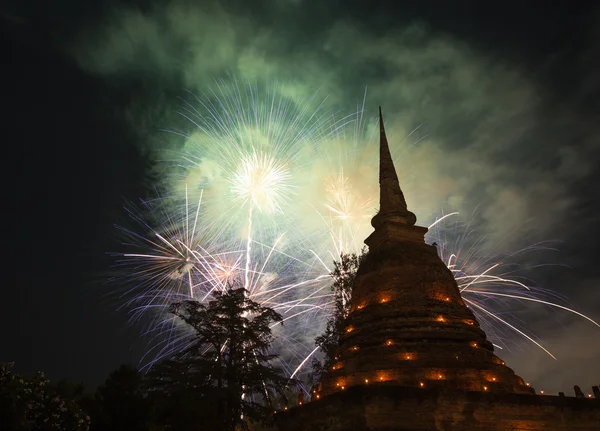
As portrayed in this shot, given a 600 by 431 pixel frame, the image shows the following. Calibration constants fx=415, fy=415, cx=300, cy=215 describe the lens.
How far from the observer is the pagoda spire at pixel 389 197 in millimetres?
25328

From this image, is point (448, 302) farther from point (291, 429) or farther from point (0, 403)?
point (0, 403)

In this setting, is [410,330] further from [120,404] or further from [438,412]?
[120,404]

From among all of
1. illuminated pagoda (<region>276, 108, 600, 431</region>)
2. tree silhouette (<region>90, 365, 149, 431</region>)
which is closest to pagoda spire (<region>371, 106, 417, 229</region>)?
illuminated pagoda (<region>276, 108, 600, 431</region>)

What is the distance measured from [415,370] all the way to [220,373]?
29.4ft

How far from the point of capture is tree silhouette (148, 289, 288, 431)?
1819 cm

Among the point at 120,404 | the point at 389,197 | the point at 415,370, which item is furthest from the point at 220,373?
the point at 389,197

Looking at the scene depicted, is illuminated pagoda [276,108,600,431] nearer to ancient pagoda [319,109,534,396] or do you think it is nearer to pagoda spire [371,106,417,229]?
ancient pagoda [319,109,534,396]

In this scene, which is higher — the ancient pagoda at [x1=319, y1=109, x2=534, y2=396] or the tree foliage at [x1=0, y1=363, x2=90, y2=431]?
the ancient pagoda at [x1=319, y1=109, x2=534, y2=396]

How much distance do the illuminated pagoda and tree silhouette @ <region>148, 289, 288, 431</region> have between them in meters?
2.11

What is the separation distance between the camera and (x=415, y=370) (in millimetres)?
17125

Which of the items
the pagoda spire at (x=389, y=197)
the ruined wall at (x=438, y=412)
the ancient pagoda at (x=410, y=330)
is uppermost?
the pagoda spire at (x=389, y=197)

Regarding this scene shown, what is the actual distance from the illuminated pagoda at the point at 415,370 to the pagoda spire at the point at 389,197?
3.24ft

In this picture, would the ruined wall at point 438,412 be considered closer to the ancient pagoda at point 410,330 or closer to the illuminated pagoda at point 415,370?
the illuminated pagoda at point 415,370

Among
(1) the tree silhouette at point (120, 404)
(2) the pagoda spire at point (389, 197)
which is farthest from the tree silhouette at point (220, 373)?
(2) the pagoda spire at point (389, 197)
